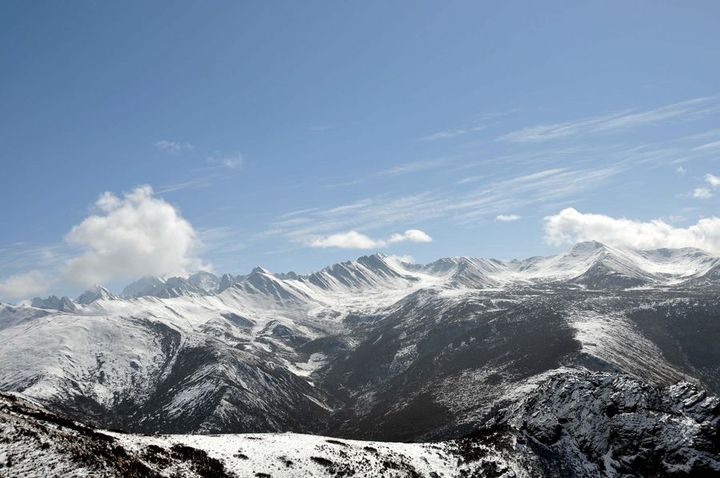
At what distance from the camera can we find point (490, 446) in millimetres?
66812

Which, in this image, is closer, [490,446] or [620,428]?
[620,428]

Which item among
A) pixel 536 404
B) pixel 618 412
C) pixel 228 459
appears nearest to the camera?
pixel 228 459

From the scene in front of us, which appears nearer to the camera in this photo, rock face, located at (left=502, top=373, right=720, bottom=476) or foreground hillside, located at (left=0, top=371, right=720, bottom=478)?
foreground hillside, located at (left=0, top=371, right=720, bottom=478)

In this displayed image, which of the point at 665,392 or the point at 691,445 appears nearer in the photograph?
the point at 691,445

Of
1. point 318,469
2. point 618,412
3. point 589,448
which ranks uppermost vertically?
point 318,469

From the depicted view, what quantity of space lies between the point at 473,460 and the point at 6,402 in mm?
55510

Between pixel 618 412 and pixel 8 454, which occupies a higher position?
pixel 8 454

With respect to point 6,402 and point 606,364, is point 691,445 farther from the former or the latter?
point 606,364

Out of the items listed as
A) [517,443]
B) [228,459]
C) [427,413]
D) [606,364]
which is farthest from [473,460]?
[606,364]

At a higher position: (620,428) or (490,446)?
(620,428)

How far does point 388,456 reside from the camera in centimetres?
6150

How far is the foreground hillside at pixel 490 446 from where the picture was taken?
38.3 meters

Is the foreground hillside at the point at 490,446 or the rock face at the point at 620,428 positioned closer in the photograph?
the foreground hillside at the point at 490,446

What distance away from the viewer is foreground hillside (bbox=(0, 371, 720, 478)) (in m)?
38.3
